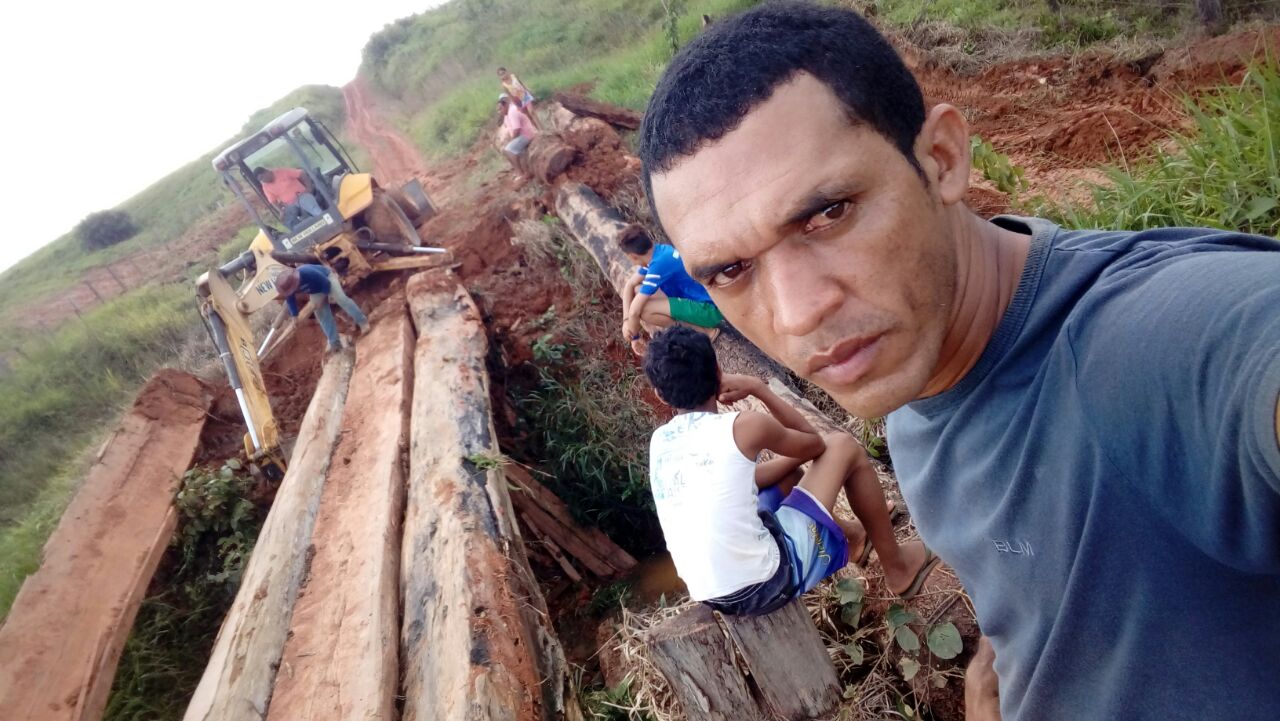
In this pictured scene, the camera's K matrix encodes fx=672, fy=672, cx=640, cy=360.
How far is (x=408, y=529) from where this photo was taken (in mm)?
3377

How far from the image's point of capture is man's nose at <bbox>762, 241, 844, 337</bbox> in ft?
3.42

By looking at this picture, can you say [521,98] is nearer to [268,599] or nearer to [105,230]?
[268,599]

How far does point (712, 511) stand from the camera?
2.37 metres

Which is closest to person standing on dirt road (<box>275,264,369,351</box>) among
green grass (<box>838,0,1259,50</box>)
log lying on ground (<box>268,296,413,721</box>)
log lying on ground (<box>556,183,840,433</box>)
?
log lying on ground (<box>268,296,413,721</box>)

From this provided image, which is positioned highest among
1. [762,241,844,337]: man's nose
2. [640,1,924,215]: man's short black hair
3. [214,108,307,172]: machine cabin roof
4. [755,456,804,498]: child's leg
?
[214,108,307,172]: machine cabin roof

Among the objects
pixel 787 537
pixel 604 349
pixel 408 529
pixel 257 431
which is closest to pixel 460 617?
pixel 408 529

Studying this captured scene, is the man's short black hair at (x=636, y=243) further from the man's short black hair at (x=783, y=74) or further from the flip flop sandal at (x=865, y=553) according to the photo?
the man's short black hair at (x=783, y=74)

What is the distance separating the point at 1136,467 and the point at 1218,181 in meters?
3.09

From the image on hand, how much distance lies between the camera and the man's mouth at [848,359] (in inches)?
40.9

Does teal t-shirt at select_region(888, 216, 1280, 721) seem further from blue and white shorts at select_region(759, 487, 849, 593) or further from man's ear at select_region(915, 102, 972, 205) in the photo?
blue and white shorts at select_region(759, 487, 849, 593)

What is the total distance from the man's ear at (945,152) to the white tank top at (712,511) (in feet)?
4.81

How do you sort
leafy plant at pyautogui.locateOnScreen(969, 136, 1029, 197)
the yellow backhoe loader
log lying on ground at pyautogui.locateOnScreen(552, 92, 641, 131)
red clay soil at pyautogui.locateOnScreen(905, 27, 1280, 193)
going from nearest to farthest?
leafy plant at pyautogui.locateOnScreen(969, 136, 1029, 197), red clay soil at pyautogui.locateOnScreen(905, 27, 1280, 193), the yellow backhoe loader, log lying on ground at pyautogui.locateOnScreen(552, 92, 641, 131)

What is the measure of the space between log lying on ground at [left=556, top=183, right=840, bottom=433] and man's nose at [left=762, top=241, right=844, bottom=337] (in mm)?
1992

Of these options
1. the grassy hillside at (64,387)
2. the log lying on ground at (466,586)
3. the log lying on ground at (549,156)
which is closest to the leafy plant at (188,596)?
the grassy hillside at (64,387)
